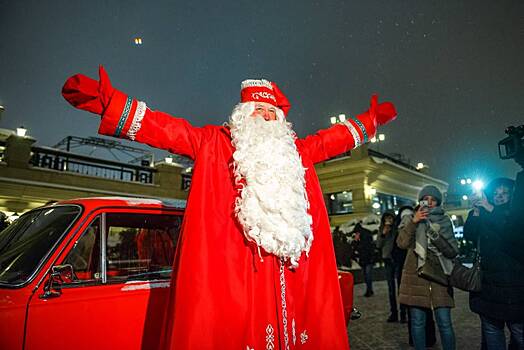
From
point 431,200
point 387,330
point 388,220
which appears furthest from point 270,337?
point 388,220

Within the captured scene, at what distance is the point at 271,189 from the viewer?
2240 millimetres

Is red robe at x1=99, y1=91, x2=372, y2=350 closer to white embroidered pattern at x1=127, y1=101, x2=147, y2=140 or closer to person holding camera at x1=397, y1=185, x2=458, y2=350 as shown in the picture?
white embroidered pattern at x1=127, y1=101, x2=147, y2=140

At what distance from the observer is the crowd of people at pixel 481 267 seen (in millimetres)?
2932

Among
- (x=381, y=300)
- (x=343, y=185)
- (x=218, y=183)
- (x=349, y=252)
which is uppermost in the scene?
(x=343, y=185)

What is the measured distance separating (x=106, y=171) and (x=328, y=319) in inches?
582

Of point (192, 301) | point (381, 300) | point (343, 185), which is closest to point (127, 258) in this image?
point (192, 301)

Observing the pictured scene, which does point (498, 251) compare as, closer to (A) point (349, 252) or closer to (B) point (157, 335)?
(B) point (157, 335)

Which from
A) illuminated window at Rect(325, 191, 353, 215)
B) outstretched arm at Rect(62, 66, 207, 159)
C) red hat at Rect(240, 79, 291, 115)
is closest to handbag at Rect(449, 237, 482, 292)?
red hat at Rect(240, 79, 291, 115)

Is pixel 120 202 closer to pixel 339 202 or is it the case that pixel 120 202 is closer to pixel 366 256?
pixel 366 256

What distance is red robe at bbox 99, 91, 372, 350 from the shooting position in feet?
6.44

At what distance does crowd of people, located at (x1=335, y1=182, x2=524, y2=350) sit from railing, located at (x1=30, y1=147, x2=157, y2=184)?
13.4m

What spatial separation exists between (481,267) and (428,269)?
47 cm

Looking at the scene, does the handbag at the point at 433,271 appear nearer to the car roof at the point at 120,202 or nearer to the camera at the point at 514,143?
the camera at the point at 514,143

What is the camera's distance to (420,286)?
3465 millimetres
